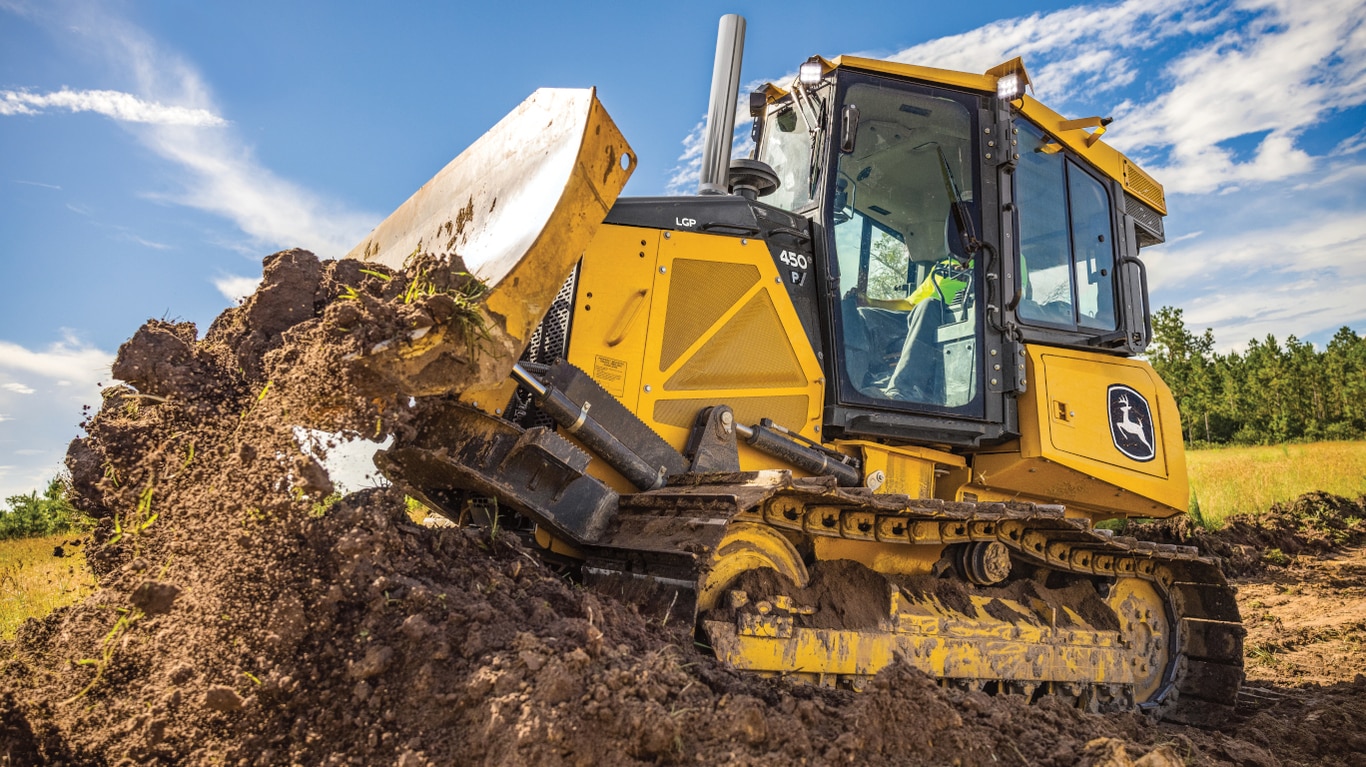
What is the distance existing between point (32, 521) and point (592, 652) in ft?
41.5

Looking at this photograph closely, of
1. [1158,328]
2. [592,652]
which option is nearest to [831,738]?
[592,652]

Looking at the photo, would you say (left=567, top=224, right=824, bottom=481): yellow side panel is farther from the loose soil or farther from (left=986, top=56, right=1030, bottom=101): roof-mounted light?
(left=986, top=56, right=1030, bottom=101): roof-mounted light

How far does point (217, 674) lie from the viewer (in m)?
2.46

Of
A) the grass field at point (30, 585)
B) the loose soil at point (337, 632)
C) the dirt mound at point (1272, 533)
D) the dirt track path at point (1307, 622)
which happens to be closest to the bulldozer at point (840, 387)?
the loose soil at point (337, 632)

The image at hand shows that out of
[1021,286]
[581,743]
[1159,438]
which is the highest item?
[1021,286]

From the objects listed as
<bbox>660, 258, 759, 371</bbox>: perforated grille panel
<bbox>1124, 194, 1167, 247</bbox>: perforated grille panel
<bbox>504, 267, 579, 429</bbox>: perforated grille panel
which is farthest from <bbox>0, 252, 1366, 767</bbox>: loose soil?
<bbox>1124, 194, 1167, 247</bbox>: perforated grille panel

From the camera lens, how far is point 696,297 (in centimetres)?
418

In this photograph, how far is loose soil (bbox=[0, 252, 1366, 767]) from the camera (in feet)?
7.57

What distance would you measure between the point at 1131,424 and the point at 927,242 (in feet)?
5.52

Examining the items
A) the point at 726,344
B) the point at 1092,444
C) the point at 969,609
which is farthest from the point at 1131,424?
the point at 726,344

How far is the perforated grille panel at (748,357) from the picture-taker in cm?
415

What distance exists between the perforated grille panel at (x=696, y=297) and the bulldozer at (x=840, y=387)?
1 centimetres

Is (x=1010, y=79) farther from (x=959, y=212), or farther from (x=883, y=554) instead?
(x=883, y=554)

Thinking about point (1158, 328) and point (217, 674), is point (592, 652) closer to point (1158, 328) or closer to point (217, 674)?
point (217, 674)
